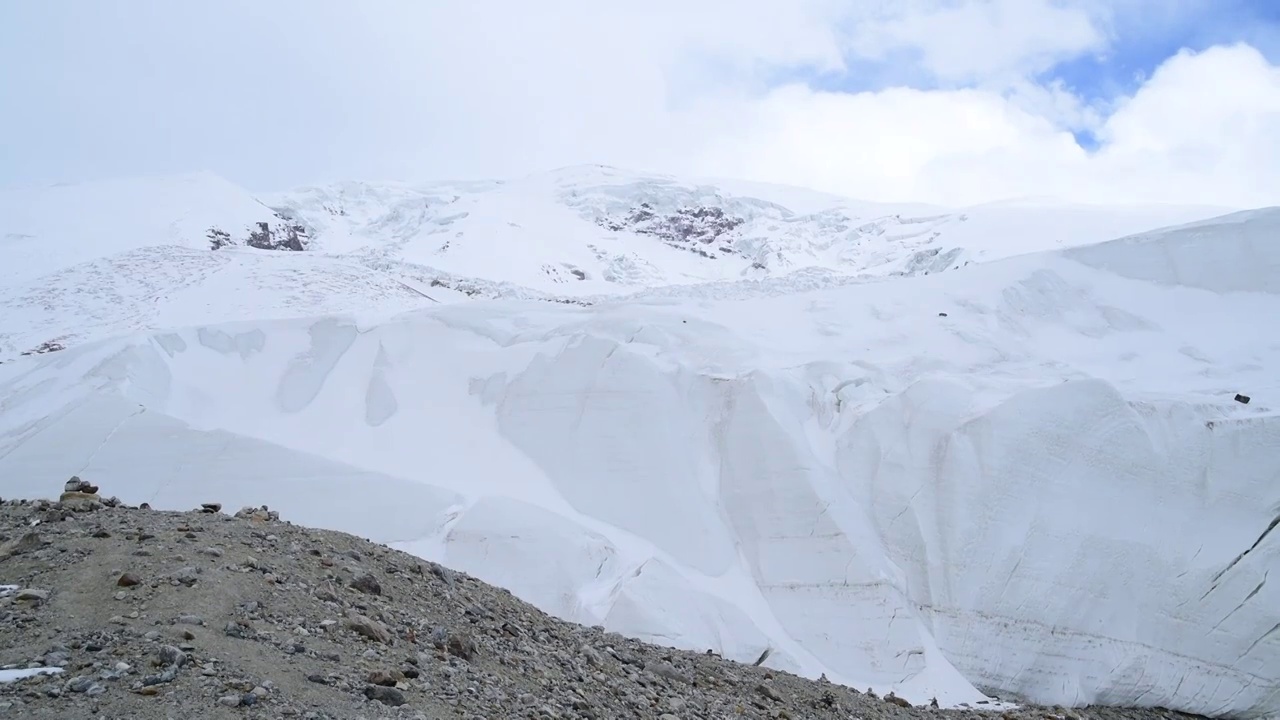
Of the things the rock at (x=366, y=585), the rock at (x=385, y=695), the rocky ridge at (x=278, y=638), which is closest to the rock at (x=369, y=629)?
the rocky ridge at (x=278, y=638)

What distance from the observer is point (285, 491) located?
1398 cm

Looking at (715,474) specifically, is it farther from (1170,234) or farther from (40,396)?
(1170,234)

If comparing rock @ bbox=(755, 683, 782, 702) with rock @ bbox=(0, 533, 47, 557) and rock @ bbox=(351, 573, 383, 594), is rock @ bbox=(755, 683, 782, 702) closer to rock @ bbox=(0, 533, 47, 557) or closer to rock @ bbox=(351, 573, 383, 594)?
rock @ bbox=(351, 573, 383, 594)

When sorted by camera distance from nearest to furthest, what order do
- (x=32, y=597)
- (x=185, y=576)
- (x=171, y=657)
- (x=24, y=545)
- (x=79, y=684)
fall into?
1. (x=79, y=684)
2. (x=171, y=657)
3. (x=32, y=597)
4. (x=185, y=576)
5. (x=24, y=545)

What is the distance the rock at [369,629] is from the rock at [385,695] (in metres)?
0.80

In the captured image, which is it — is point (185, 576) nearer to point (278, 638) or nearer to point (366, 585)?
point (278, 638)

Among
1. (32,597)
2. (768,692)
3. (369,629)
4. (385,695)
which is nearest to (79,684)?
(32,597)

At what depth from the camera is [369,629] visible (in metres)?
5.75

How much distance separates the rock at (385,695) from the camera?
194 inches

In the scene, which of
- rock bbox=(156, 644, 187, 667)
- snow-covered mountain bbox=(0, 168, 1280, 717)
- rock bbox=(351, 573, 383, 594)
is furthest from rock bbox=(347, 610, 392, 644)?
snow-covered mountain bbox=(0, 168, 1280, 717)

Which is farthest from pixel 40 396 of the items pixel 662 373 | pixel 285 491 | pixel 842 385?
pixel 842 385

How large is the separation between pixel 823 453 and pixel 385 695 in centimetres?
1149

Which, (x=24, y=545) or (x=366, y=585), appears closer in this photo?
(x=24, y=545)

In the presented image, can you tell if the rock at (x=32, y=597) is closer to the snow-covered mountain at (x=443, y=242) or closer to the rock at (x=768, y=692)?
the rock at (x=768, y=692)
